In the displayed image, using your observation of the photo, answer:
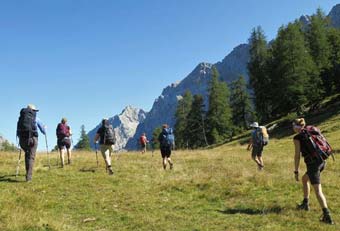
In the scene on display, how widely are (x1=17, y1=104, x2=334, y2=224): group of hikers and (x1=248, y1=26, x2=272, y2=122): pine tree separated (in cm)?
5435

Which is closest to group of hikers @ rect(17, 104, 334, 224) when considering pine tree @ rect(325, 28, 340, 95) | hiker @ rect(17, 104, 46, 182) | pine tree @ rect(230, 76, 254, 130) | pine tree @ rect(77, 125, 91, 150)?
hiker @ rect(17, 104, 46, 182)

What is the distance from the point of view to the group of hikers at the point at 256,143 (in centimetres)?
1084

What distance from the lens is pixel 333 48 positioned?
76.2 meters

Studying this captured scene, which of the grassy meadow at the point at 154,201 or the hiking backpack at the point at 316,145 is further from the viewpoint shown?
the hiking backpack at the point at 316,145

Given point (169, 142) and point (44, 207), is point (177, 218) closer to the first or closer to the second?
point (44, 207)

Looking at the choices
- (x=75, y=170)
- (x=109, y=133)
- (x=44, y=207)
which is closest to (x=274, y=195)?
(x=44, y=207)

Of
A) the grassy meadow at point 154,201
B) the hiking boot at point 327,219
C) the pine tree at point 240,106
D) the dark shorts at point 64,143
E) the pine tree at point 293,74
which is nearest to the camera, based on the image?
the hiking boot at point 327,219

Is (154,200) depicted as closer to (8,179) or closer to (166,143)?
(8,179)

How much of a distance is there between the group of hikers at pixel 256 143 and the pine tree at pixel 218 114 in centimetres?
5738

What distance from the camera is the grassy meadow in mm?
10586

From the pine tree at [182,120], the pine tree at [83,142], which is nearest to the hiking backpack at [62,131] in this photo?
the pine tree at [182,120]

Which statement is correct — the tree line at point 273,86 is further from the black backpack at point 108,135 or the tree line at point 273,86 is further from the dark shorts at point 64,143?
the black backpack at point 108,135

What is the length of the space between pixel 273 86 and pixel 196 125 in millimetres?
19616

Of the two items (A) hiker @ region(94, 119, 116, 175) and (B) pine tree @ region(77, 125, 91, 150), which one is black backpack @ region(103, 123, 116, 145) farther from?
(B) pine tree @ region(77, 125, 91, 150)
